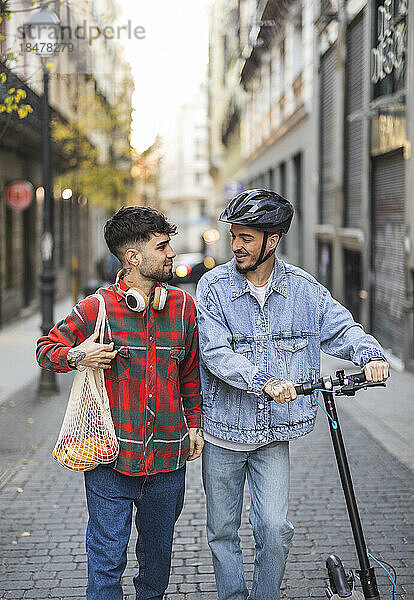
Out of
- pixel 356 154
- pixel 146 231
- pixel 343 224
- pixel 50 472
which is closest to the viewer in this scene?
pixel 146 231

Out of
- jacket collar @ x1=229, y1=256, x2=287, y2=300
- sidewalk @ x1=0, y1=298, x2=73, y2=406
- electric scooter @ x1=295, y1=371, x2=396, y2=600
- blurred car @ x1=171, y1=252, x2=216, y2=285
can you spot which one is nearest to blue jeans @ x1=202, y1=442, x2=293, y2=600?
electric scooter @ x1=295, y1=371, x2=396, y2=600

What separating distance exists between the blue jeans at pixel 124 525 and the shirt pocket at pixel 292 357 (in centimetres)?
60

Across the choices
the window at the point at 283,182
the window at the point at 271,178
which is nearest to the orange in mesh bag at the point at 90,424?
the window at the point at 283,182

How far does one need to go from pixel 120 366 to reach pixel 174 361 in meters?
0.23

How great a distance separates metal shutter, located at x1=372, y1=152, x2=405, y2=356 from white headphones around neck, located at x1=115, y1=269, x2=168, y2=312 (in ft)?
30.2

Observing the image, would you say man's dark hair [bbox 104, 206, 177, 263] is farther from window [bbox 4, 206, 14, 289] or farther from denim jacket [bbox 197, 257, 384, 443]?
window [bbox 4, 206, 14, 289]

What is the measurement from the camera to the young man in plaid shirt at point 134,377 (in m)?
3.52

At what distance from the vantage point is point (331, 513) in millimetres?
5859

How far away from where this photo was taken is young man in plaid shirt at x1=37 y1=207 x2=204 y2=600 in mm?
3520

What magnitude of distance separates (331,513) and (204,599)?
5.33 ft

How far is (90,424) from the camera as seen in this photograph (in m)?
3.52

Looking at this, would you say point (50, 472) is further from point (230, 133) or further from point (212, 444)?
point (230, 133)

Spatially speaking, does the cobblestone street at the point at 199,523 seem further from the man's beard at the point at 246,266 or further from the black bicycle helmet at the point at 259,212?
the black bicycle helmet at the point at 259,212

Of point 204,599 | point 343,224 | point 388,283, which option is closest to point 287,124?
point 343,224
